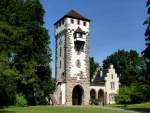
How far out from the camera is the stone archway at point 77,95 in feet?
248

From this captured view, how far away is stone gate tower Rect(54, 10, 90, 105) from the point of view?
72.8 metres

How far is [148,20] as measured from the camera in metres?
42.8

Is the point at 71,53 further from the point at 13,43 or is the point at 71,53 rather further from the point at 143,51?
the point at 13,43

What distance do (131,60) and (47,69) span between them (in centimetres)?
5538

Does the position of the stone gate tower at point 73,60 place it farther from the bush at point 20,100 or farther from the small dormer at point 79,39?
the bush at point 20,100

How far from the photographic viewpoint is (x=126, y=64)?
108688mm

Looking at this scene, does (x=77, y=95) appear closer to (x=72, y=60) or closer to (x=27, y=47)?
(x=72, y=60)

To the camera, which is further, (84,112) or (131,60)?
(131,60)

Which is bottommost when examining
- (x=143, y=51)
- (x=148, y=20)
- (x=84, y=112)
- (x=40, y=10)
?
(x=84, y=112)

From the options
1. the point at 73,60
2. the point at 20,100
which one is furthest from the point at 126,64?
the point at 20,100

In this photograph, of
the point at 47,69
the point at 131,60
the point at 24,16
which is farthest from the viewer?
the point at 131,60

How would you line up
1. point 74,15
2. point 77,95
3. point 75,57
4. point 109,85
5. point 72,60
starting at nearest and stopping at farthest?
point 72,60
point 75,57
point 74,15
point 77,95
point 109,85

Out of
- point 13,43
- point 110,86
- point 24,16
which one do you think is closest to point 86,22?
point 110,86

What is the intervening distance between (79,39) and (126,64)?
3677 cm
